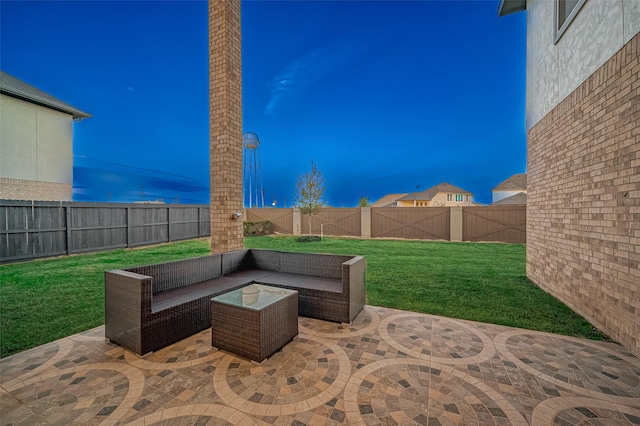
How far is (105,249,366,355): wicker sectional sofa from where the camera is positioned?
247 cm

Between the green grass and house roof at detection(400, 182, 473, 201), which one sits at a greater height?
house roof at detection(400, 182, 473, 201)

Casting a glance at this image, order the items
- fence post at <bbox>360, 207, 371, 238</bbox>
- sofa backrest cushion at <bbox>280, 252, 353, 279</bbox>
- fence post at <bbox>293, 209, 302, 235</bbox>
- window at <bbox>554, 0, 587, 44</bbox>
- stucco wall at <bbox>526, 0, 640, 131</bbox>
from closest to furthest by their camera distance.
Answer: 1. stucco wall at <bbox>526, 0, 640, 131</bbox>
2. window at <bbox>554, 0, 587, 44</bbox>
3. sofa backrest cushion at <bbox>280, 252, 353, 279</bbox>
4. fence post at <bbox>360, 207, 371, 238</bbox>
5. fence post at <bbox>293, 209, 302, 235</bbox>

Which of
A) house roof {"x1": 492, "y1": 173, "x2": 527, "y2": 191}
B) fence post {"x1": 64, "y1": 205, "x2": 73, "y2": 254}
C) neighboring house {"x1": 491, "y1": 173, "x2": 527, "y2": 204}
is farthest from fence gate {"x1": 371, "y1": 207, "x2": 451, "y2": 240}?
house roof {"x1": 492, "y1": 173, "x2": 527, "y2": 191}

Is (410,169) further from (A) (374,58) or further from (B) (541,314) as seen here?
(B) (541,314)

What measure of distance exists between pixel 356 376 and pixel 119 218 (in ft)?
35.9

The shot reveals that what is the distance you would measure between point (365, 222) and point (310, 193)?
339cm

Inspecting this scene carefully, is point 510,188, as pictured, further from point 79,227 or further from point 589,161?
point 79,227

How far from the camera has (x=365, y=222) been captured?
541 inches

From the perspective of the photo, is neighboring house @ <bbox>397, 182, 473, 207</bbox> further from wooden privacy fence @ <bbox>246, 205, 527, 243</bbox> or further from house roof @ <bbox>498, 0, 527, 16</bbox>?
house roof @ <bbox>498, 0, 527, 16</bbox>

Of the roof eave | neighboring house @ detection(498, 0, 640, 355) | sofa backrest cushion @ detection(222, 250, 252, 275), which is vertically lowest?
sofa backrest cushion @ detection(222, 250, 252, 275)

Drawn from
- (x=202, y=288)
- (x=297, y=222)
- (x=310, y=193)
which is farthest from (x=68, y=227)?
(x=297, y=222)

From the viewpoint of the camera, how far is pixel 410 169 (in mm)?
53594

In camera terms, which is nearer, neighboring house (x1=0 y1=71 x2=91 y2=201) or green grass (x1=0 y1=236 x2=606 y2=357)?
green grass (x1=0 y1=236 x2=606 y2=357)

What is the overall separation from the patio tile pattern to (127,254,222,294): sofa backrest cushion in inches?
29.7
